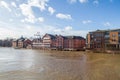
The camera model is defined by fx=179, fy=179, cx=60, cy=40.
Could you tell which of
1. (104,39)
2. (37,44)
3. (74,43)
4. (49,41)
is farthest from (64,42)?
(104,39)

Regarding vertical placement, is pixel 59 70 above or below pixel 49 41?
below

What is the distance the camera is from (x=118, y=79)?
58.8ft

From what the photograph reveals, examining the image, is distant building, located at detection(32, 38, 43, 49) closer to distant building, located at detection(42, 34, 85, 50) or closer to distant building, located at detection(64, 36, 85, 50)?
distant building, located at detection(42, 34, 85, 50)

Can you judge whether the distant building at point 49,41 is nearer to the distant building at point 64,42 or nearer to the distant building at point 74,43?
the distant building at point 64,42

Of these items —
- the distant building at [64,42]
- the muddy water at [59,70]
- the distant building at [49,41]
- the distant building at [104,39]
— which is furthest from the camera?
the distant building at [49,41]

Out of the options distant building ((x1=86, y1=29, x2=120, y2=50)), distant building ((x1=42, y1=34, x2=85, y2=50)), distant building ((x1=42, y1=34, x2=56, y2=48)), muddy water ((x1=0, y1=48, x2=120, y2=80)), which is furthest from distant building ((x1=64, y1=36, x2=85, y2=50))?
muddy water ((x1=0, y1=48, x2=120, y2=80))

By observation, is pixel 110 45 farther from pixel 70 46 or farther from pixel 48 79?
pixel 48 79

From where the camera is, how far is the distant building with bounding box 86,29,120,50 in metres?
72.4

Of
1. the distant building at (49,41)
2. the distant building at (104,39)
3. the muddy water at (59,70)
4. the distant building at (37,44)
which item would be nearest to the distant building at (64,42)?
the distant building at (49,41)

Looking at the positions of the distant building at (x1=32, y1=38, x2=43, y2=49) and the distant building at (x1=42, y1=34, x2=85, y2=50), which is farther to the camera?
the distant building at (x1=32, y1=38, x2=43, y2=49)

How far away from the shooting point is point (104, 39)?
76.8 metres

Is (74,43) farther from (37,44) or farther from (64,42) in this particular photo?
(37,44)

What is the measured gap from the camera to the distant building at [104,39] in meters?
72.4

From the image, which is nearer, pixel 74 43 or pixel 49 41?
pixel 74 43
